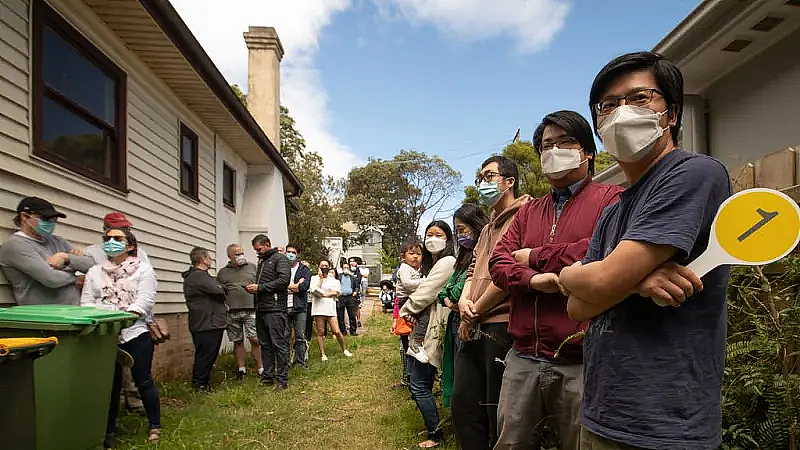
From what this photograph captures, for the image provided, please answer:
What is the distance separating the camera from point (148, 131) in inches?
306

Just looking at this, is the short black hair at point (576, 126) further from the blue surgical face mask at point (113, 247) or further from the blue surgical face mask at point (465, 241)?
the blue surgical face mask at point (113, 247)

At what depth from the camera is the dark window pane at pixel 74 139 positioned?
5492 millimetres

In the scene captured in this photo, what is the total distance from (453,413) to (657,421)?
2057mm

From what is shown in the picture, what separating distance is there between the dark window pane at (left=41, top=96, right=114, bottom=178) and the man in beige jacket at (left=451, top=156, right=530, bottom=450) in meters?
4.24

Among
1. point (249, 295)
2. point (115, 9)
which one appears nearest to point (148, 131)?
point (115, 9)

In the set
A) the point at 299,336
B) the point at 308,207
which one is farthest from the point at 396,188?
the point at 299,336

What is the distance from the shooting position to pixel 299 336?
9.37 meters

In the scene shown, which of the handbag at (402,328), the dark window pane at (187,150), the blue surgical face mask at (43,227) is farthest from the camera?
the dark window pane at (187,150)

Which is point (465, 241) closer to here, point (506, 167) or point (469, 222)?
point (469, 222)

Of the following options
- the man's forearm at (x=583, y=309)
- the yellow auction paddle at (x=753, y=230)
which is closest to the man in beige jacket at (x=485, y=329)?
the man's forearm at (x=583, y=309)

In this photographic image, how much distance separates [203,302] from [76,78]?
2.97 m

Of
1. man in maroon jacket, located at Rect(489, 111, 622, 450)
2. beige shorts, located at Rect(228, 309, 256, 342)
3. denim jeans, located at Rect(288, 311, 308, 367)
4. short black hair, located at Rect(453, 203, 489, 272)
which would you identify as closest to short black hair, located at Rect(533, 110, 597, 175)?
man in maroon jacket, located at Rect(489, 111, 622, 450)

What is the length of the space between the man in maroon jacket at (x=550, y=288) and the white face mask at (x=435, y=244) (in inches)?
86.9

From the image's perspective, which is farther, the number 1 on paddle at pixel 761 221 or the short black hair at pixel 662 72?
the short black hair at pixel 662 72
